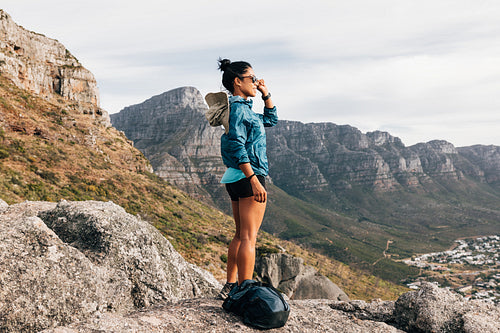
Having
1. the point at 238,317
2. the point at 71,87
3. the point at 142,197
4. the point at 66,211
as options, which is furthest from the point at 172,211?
the point at 71,87

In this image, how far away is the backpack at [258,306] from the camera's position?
397 centimetres

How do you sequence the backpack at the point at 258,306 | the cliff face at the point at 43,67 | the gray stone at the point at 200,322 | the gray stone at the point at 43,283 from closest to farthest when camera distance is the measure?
the gray stone at the point at 200,322, the gray stone at the point at 43,283, the backpack at the point at 258,306, the cliff face at the point at 43,67

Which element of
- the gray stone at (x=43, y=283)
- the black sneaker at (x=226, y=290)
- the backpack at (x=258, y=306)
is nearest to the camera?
the gray stone at (x=43, y=283)

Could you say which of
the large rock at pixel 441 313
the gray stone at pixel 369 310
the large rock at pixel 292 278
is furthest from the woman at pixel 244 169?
the large rock at pixel 292 278

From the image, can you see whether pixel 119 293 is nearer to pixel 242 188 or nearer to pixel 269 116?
pixel 242 188

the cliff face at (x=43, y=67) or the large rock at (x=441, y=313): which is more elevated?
the cliff face at (x=43, y=67)

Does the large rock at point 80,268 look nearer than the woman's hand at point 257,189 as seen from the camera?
Yes

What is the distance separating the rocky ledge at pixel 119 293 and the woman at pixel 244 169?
815 mm

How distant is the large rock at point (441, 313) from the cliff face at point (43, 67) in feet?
198

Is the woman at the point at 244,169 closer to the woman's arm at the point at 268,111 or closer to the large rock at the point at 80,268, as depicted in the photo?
the woman's arm at the point at 268,111

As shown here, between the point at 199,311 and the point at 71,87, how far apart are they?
84.9 m

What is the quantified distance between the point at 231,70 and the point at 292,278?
30542 mm

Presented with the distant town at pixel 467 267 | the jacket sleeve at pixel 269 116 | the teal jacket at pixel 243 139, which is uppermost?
the jacket sleeve at pixel 269 116

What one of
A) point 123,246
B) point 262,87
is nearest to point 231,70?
point 262,87
